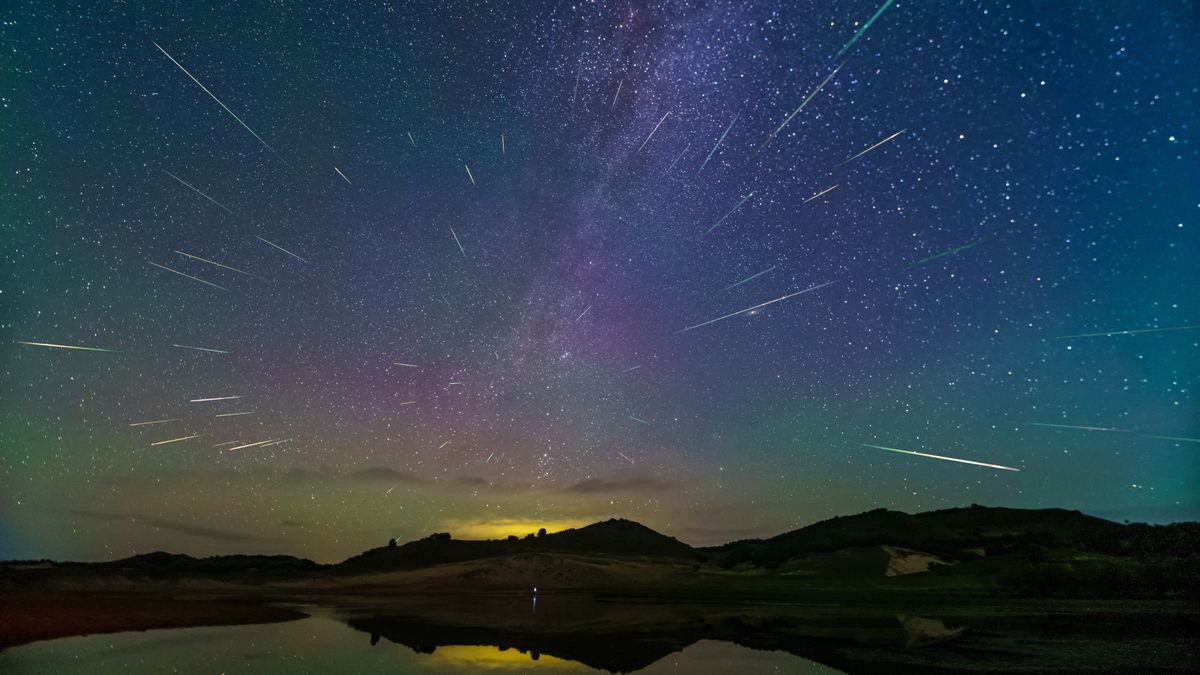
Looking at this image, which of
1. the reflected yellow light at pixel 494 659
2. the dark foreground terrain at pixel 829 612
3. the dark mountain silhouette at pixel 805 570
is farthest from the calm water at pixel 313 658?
the dark mountain silhouette at pixel 805 570

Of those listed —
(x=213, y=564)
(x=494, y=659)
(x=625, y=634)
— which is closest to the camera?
(x=494, y=659)

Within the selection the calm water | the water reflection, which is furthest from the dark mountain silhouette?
the calm water

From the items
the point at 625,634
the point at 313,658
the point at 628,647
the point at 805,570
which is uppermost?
the point at 805,570

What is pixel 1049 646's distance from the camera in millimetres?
28031

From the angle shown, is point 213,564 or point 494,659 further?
point 213,564

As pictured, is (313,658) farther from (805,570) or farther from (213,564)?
(213,564)

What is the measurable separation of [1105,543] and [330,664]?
150245 mm

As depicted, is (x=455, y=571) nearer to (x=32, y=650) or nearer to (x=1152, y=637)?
Answer: (x=32, y=650)

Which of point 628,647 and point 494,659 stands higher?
point 628,647

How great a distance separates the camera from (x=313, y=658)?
83.0 feet

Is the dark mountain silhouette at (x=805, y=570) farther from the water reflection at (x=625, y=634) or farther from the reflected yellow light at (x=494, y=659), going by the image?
the reflected yellow light at (x=494, y=659)

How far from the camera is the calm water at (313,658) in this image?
74.2 feet

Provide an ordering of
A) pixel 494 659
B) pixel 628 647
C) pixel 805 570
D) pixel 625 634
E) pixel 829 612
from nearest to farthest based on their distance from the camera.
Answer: pixel 494 659 → pixel 628 647 → pixel 625 634 → pixel 829 612 → pixel 805 570

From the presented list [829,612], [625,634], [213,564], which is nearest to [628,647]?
[625,634]
